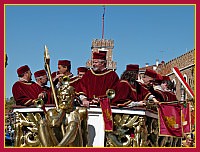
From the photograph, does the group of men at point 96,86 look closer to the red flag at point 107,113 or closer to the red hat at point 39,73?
the red hat at point 39,73

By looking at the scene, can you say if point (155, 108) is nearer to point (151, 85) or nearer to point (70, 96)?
point (151, 85)

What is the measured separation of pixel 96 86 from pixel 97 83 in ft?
0.16

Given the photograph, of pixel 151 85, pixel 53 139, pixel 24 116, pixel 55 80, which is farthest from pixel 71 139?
pixel 151 85

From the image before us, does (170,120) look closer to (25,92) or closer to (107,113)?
(107,113)

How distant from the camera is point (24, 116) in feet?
21.4

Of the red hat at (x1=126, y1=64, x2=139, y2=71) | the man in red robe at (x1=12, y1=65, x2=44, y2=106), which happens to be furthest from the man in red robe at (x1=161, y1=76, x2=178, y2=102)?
the man in red robe at (x1=12, y1=65, x2=44, y2=106)

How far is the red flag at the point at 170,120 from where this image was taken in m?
6.55

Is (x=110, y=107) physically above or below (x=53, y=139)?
above

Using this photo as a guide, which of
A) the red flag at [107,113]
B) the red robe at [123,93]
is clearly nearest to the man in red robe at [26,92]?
the red flag at [107,113]

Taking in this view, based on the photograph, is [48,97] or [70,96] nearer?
[70,96]

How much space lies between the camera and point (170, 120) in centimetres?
659

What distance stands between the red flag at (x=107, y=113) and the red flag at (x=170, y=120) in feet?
2.75

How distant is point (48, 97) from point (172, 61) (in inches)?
1048

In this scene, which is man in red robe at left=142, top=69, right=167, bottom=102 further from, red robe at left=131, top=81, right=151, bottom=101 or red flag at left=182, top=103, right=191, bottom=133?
red flag at left=182, top=103, right=191, bottom=133
